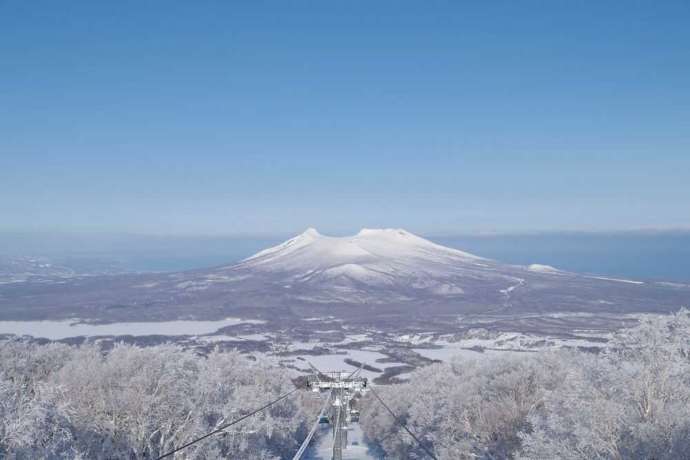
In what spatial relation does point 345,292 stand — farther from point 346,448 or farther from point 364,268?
point 346,448

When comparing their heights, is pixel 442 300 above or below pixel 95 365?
below

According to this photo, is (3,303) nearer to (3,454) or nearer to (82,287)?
(82,287)

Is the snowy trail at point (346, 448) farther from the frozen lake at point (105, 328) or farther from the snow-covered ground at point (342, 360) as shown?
the frozen lake at point (105, 328)

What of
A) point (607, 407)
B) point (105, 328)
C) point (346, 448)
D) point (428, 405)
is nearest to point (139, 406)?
point (607, 407)

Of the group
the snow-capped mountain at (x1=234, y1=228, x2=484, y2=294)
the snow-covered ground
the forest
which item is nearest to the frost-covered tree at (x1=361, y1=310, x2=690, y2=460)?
the forest

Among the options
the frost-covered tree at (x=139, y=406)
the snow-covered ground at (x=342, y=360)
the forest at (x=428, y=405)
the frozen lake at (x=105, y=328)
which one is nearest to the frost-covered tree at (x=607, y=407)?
the forest at (x=428, y=405)

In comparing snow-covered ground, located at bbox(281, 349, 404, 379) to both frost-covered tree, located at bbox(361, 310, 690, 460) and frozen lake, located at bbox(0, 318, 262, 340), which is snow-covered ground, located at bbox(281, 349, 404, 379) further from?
frost-covered tree, located at bbox(361, 310, 690, 460)

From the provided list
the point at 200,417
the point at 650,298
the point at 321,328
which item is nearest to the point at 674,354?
the point at 200,417
